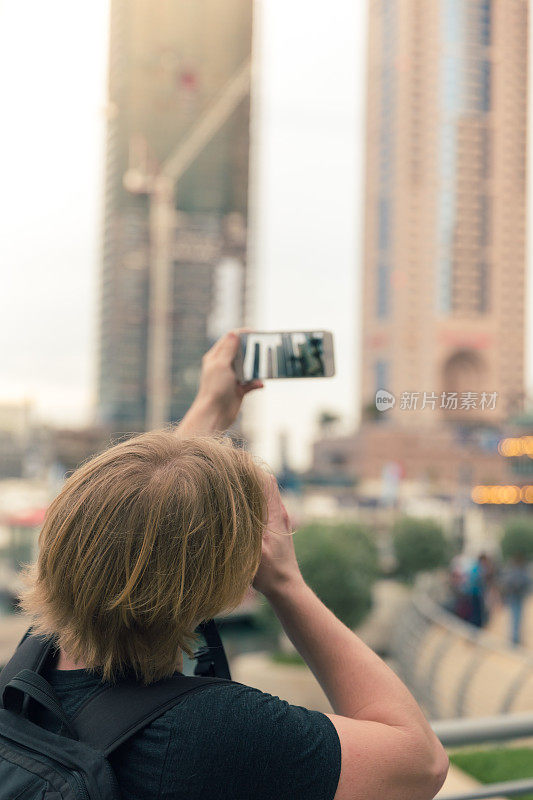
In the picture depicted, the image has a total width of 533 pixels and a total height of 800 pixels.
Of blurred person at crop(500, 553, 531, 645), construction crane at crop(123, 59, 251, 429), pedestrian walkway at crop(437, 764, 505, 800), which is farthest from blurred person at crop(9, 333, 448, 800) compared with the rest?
construction crane at crop(123, 59, 251, 429)

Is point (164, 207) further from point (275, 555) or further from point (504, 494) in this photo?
point (275, 555)

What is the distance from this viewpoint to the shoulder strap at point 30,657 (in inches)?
25.6

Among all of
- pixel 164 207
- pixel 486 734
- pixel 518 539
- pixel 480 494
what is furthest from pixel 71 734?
pixel 164 207

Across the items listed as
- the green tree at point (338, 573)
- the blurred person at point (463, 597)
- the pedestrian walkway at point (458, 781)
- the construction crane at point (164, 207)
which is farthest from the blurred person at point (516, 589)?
the construction crane at point (164, 207)

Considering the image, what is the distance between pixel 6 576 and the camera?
12.3m

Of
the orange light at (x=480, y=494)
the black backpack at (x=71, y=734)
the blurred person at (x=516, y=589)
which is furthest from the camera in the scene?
the orange light at (x=480, y=494)

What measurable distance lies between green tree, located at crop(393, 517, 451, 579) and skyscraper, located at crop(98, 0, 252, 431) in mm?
17303

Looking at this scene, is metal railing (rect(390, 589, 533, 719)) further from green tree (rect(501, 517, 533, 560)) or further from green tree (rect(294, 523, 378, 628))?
green tree (rect(501, 517, 533, 560))

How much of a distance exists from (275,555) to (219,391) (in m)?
0.27

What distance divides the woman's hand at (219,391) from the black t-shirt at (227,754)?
36 cm

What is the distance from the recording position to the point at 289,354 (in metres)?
0.83

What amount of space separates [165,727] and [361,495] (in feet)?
112

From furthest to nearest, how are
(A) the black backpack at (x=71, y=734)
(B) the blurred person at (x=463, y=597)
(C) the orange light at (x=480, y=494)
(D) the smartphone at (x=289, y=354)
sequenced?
(C) the orange light at (x=480, y=494) < (B) the blurred person at (x=463, y=597) < (D) the smartphone at (x=289, y=354) < (A) the black backpack at (x=71, y=734)

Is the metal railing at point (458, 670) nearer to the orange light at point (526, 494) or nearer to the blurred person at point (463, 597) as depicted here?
the blurred person at point (463, 597)
